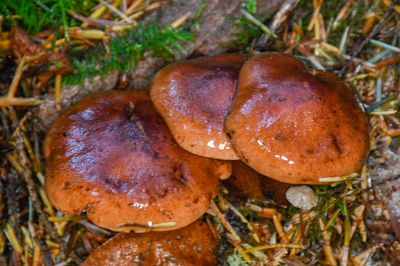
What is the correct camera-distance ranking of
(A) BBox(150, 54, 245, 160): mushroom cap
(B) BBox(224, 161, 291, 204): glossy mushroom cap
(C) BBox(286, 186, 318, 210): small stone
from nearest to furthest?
1. (A) BBox(150, 54, 245, 160): mushroom cap
2. (C) BBox(286, 186, 318, 210): small stone
3. (B) BBox(224, 161, 291, 204): glossy mushroom cap

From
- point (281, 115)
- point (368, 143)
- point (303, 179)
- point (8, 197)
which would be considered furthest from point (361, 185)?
point (8, 197)

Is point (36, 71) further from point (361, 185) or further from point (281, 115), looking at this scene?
point (361, 185)

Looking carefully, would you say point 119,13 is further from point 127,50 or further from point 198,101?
point 198,101

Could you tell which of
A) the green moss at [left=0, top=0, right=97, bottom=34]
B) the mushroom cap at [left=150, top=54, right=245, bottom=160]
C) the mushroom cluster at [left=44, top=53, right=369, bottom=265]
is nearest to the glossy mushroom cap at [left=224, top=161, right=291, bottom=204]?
the mushroom cluster at [left=44, top=53, right=369, bottom=265]

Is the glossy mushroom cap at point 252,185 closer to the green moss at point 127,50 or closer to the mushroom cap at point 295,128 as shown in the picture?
the mushroom cap at point 295,128

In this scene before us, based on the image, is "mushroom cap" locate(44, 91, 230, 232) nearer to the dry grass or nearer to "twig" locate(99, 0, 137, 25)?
the dry grass

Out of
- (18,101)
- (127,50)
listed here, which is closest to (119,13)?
(127,50)

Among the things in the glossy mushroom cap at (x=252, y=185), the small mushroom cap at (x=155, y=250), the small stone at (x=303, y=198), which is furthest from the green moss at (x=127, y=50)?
the small stone at (x=303, y=198)
